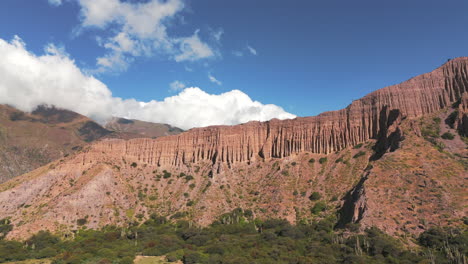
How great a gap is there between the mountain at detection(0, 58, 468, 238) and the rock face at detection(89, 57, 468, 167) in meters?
0.32

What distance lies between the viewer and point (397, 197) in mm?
68312

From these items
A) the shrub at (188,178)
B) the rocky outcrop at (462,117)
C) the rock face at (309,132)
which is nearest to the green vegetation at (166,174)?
the rock face at (309,132)

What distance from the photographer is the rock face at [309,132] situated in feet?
308

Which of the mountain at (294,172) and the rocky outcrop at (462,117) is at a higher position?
the rocky outcrop at (462,117)

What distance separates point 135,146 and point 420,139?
9221 cm

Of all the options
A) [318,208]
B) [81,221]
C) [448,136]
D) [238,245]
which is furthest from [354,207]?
[81,221]

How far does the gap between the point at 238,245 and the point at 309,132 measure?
5104 cm

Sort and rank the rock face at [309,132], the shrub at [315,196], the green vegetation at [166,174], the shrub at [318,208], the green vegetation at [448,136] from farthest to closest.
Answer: the green vegetation at [166,174], the rock face at [309,132], the shrub at [315,196], the green vegetation at [448,136], the shrub at [318,208]

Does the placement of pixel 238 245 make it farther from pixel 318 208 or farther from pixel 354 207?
pixel 354 207

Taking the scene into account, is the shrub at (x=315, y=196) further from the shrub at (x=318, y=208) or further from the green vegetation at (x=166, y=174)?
the green vegetation at (x=166, y=174)

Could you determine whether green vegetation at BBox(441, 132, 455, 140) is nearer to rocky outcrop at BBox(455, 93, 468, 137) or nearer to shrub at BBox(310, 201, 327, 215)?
rocky outcrop at BBox(455, 93, 468, 137)

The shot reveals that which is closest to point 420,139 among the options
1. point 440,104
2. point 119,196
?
point 440,104

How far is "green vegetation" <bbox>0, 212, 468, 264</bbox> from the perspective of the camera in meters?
54.1

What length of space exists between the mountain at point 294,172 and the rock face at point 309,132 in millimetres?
324
